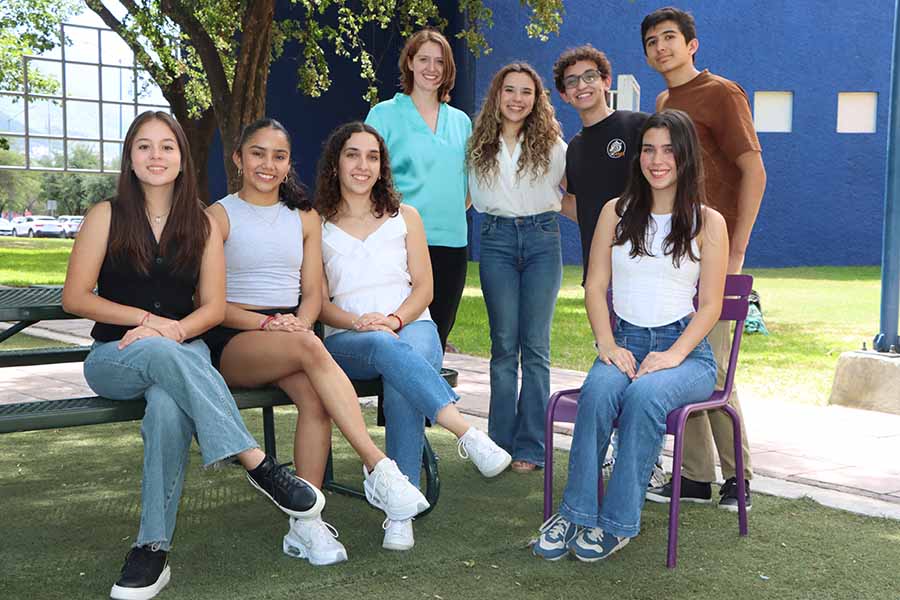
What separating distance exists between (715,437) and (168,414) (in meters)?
2.19

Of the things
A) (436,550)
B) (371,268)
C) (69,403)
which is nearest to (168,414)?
(69,403)

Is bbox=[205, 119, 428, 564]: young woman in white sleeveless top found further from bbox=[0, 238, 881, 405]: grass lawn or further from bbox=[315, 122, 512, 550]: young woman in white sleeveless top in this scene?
bbox=[0, 238, 881, 405]: grass lawn

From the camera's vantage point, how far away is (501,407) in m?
4.89

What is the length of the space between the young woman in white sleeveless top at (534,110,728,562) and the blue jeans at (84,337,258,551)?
1.11 meters

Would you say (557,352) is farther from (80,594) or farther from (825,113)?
(825,113)

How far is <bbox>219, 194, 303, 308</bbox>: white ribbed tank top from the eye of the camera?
3.96m

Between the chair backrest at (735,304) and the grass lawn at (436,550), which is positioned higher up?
the chair backrest at (735,304)

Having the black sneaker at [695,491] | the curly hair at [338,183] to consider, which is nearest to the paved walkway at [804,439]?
the black sneaker at [695,491]

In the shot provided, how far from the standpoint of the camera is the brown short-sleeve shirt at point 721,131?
13.7ft

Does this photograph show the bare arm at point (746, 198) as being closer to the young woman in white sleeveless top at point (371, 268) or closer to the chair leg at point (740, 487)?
the chair leg at point (740, 487)

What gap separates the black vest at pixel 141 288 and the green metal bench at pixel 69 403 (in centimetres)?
24

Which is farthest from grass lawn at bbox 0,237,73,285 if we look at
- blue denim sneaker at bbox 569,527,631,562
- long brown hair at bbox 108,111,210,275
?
blue denim sneaker at bbox 569,527,631,562

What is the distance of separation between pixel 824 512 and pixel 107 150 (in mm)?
45414

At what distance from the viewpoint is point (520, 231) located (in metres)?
4.70
